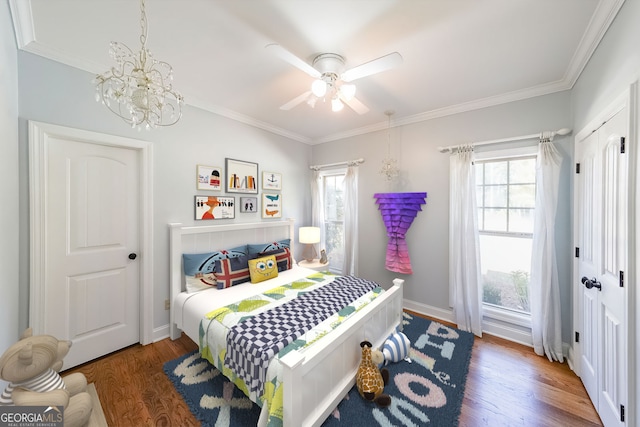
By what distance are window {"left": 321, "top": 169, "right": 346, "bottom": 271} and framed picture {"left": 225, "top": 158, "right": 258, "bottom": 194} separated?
1.24 meters

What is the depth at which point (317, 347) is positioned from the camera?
141 cm

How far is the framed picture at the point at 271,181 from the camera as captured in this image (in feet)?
11.1

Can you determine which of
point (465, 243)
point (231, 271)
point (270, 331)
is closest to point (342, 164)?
point (465, 243)

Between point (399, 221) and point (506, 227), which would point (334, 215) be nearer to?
point (399, 221)

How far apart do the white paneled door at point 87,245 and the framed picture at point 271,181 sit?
4.76ft

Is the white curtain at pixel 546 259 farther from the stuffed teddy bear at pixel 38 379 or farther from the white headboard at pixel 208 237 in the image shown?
the stuffed teddy bear at pixel 38 379

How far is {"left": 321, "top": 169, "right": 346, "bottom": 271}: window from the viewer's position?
394cm

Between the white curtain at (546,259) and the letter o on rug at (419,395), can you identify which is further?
the white curtain at (546,259)

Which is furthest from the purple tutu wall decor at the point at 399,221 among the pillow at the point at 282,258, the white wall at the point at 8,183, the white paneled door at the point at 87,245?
the white wall at the point at 8,183

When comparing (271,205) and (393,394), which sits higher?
(271,205)

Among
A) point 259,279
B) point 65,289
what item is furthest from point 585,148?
point 65,289

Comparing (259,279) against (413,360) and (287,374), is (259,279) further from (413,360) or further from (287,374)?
(413,360)

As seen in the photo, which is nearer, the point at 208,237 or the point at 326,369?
the point at 326,369

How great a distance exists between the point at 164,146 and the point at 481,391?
11.7ft
